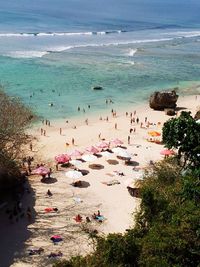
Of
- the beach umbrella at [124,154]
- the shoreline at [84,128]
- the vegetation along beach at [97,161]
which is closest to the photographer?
the vegetation along beach at [97,161]

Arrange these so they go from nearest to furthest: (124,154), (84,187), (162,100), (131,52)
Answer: (84,187)
(124,154)
(162,100)
(131,52)

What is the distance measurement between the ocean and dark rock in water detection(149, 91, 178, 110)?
117 inches

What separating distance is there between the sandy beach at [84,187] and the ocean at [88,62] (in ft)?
16.4

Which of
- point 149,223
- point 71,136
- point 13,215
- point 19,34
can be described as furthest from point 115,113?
point 19,34

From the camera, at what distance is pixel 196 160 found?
96.3 feet

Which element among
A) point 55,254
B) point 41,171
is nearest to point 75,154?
point 41,171

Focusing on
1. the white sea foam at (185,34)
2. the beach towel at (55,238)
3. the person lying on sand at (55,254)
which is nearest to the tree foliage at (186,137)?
the beach towel at (55,238)

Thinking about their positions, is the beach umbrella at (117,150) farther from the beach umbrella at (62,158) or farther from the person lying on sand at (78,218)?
the person lying on sand at (78,218)

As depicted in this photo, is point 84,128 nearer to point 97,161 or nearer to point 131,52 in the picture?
point 97,161

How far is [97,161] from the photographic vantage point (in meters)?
36.5

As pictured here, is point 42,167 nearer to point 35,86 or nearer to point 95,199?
point 95,199

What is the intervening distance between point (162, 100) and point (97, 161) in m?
19.3

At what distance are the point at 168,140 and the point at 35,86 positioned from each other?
31768 millimetres

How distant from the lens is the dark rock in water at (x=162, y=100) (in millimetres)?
53406
